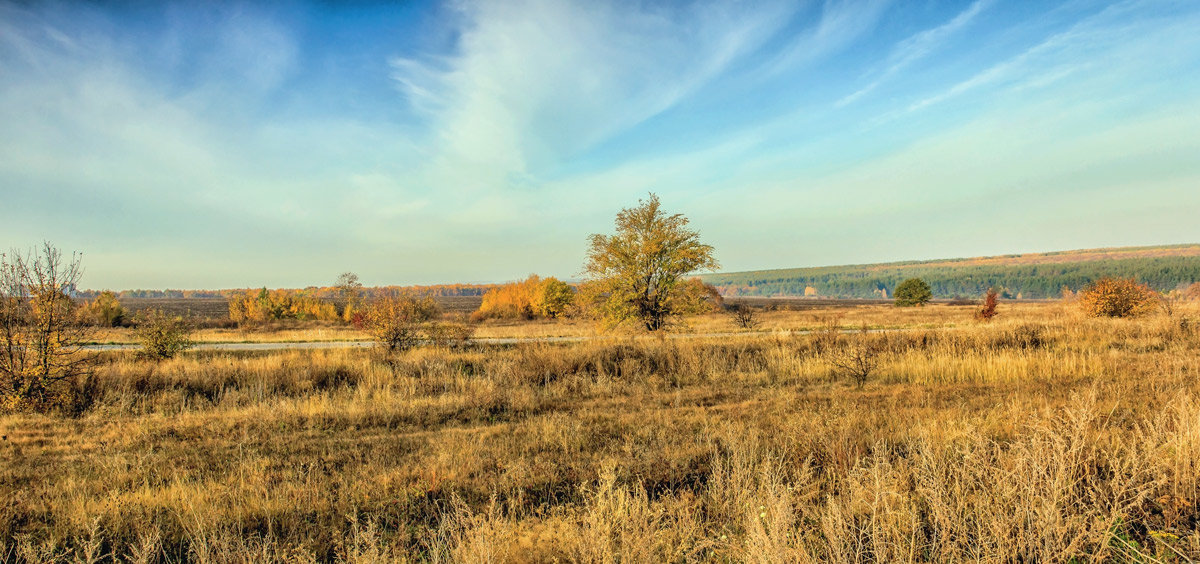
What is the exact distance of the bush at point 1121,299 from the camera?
2788cm

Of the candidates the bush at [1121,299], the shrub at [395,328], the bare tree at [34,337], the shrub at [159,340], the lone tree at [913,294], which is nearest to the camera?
the bare tree at [34,337]

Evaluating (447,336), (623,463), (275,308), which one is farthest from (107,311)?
(623,463)

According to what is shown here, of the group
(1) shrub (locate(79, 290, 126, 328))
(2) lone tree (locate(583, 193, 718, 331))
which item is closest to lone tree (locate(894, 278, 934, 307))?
(2) lone tree (locate(583, 193, 718, 331))

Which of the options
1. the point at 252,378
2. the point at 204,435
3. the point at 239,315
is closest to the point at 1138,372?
the point at 204,435

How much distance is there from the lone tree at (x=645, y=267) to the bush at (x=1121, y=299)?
22.6m

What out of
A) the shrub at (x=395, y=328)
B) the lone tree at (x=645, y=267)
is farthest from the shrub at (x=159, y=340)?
the lone tree at (x=645, y=267)

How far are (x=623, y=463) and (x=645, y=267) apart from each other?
20.9m

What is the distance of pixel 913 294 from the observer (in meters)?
73.5

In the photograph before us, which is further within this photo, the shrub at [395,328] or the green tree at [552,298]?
the green tree at [552,298]

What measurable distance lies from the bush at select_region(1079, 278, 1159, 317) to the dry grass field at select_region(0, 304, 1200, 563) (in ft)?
62.2

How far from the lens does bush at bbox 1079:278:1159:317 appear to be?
2788 centimetres

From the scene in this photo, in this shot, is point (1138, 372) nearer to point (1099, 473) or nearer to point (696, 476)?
point (1099, 473)

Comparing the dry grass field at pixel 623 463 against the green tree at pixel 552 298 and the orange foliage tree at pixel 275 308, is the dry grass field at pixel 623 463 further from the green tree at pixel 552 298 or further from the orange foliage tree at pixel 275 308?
the orange foliage tree at pixel 275 308

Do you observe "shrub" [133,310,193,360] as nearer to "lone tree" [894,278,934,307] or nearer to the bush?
the bush
